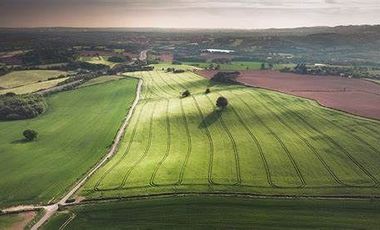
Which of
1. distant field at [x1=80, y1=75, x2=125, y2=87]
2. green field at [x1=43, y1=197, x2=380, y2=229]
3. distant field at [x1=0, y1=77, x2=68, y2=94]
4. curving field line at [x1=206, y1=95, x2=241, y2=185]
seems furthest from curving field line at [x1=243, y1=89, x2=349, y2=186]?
distant field at [x1=0, y1=77, x2=68, y2=94]

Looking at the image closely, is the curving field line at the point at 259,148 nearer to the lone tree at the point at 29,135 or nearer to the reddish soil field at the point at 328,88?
the reddish soil field at the point at 328,88

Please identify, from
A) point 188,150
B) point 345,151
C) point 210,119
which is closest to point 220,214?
point 188,150

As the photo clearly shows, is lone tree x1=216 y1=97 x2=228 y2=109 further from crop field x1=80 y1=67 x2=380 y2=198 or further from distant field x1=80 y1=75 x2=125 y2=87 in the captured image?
distant field x1=80 y1=75 x2=125 y2=87

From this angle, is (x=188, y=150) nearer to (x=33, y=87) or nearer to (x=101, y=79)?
(x=33, y=87)

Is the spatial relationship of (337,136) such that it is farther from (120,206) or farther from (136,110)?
(136,110)

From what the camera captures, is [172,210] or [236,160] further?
[236,160]

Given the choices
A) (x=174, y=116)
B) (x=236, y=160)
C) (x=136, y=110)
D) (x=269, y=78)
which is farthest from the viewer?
(x=269, y=78)

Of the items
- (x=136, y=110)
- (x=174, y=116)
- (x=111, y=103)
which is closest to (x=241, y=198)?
(x=174, y=116)
